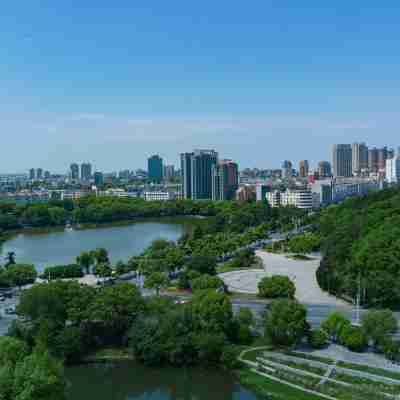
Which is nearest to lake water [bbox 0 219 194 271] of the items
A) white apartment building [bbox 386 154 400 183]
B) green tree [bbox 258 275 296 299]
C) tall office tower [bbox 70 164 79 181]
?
green tree [bbox 258 275 296 299]

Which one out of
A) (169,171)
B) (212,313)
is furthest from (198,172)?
(169,171)

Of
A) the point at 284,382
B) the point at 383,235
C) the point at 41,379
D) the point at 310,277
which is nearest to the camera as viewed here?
the point at 41,379

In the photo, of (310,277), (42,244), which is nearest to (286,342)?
(310,277)

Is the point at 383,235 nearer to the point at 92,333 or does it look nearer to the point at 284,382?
the point at 284,382

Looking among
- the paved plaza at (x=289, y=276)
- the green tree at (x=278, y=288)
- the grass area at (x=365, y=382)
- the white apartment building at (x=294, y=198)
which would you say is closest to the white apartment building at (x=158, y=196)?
the white apartment building at (x=294, y=198)

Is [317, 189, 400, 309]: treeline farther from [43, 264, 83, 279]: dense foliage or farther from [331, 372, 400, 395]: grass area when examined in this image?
[43, 264, 83, 279]: dense foliage

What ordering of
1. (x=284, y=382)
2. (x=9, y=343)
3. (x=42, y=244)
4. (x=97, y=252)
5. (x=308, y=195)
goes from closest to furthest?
(x=9, y=343), (x=284, y=382), (x=97, y=252), (x=42, y=244), (x=308, y=195)

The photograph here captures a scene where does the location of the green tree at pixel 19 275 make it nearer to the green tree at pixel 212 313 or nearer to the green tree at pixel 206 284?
the green tree at pixel 206 284
